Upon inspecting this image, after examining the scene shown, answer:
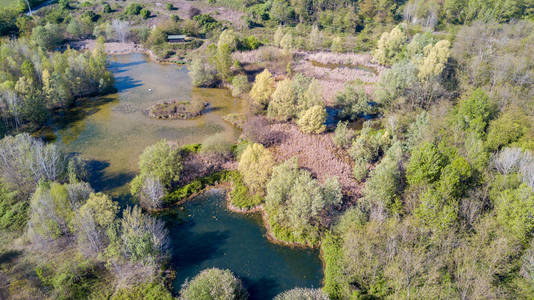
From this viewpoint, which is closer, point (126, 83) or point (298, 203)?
point (298, 203)

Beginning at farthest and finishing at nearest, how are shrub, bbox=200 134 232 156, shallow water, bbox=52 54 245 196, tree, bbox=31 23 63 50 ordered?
tree, bbox=31 23 63 50, shallow water, bbox=52 54 245 196, shrub, bbox=200 134 232 156

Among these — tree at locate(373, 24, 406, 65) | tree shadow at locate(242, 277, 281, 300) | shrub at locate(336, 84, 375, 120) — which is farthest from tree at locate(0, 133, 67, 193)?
tree at locate(373, 24, 406, 65)

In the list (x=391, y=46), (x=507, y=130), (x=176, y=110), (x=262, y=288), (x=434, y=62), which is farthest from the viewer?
(x=391, y=46)

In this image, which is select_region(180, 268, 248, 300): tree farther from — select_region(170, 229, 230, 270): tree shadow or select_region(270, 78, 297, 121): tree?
select_region(270, 78, 297, 121): tree

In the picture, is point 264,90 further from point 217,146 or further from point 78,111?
point 78,111

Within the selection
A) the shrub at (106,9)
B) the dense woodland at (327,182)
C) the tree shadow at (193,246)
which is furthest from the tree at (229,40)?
the tree shadow at (193,246)

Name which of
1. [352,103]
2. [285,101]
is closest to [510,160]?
[352,103]

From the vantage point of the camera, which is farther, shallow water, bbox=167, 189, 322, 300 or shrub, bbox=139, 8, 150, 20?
shrub, bbox=139, 8, 150, 20

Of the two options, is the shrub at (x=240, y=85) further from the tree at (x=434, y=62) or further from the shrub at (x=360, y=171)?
the tree at (x=434, y=62)
